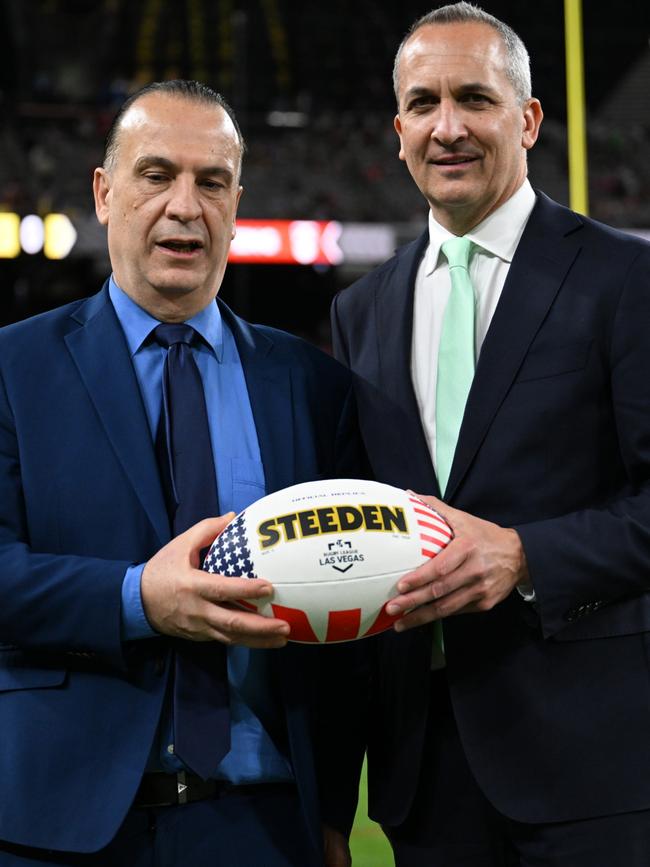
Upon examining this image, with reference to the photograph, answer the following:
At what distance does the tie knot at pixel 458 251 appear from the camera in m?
1.89

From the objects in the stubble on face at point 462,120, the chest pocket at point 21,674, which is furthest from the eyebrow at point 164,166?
the chest pocket at point 21,674

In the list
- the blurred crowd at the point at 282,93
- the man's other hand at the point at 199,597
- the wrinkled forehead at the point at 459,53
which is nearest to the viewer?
the man's other hand at the point at 199,597

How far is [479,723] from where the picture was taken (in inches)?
68.4

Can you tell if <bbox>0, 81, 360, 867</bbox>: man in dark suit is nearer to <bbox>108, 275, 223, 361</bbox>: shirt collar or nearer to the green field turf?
<bbox>108, 275, 223, 361</bbox>: shirt collar

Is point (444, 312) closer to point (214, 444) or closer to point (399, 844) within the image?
point (214, 444)

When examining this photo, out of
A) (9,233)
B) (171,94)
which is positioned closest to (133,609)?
(171,94)

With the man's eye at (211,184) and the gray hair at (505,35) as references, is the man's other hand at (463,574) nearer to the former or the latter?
the man's eye at (211,184)

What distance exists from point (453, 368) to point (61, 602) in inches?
28.1

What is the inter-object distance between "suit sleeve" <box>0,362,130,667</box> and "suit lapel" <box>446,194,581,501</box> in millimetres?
552

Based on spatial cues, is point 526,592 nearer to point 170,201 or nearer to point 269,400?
point 269,400

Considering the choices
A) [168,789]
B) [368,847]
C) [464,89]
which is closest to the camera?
[168,789]

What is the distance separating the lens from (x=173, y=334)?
69.1 inches

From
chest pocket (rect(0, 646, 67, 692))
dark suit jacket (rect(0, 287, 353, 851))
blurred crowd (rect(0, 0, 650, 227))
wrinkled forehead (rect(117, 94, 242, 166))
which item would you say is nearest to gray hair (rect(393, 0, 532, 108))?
wrinkled forehead (rect(117, 94, 242, 166))

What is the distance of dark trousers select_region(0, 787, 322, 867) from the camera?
1.56 metres
